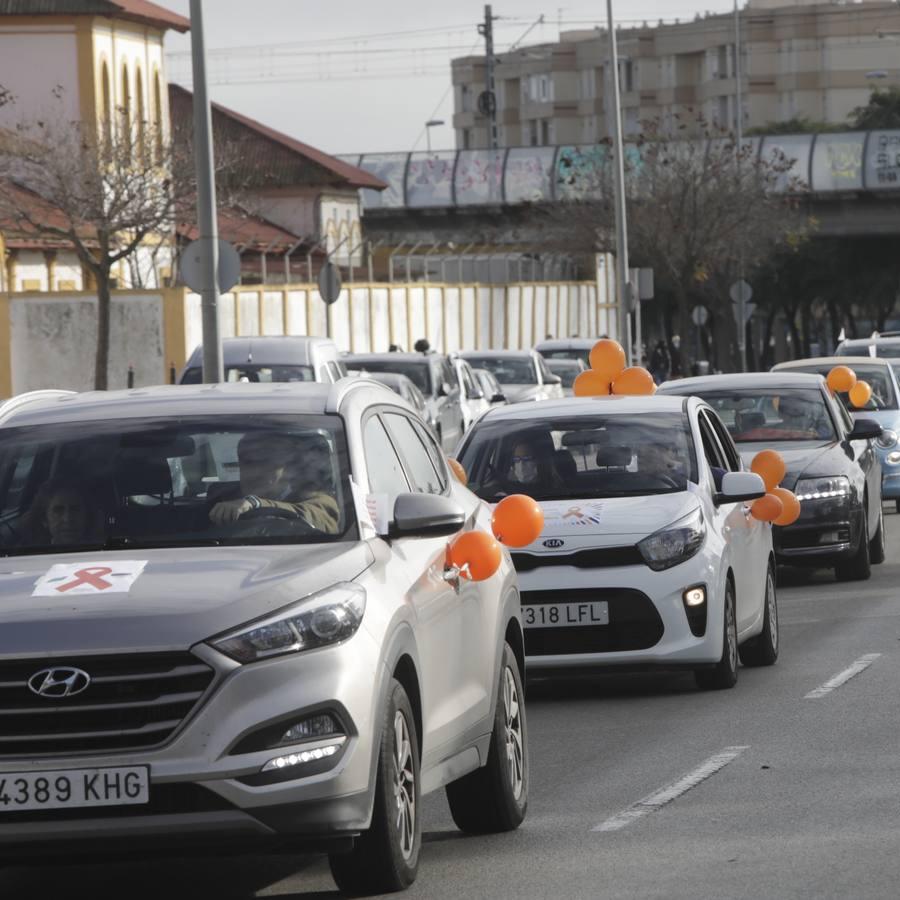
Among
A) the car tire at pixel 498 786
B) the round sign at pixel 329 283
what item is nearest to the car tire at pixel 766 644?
the car tire at pixel 498 786

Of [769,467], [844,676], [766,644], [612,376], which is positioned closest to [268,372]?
[612,376]

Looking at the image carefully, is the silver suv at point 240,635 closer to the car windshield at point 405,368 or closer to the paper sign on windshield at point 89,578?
the paper sign on windshield at point 89,578

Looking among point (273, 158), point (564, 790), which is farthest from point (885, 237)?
point (564, 790)

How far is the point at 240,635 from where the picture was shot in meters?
6.63

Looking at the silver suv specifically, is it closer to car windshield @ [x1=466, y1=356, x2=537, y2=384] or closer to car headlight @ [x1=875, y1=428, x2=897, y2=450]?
car headlight @ [x1=875, y1=428, x2=897, y2=450]

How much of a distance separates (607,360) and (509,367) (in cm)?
2601

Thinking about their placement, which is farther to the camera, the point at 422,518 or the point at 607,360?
the point at 607,360

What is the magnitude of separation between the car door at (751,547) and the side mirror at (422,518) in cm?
563

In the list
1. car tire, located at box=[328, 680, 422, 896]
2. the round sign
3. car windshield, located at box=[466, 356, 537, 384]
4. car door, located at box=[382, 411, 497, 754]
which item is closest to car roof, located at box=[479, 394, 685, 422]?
car door, located at box=[382, 411, 497, 754]

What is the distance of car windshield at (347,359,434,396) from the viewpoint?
115 ft

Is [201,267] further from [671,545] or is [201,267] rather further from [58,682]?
[58,682]

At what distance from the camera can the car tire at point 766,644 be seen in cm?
1376

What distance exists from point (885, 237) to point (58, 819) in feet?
311

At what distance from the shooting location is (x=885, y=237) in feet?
325
